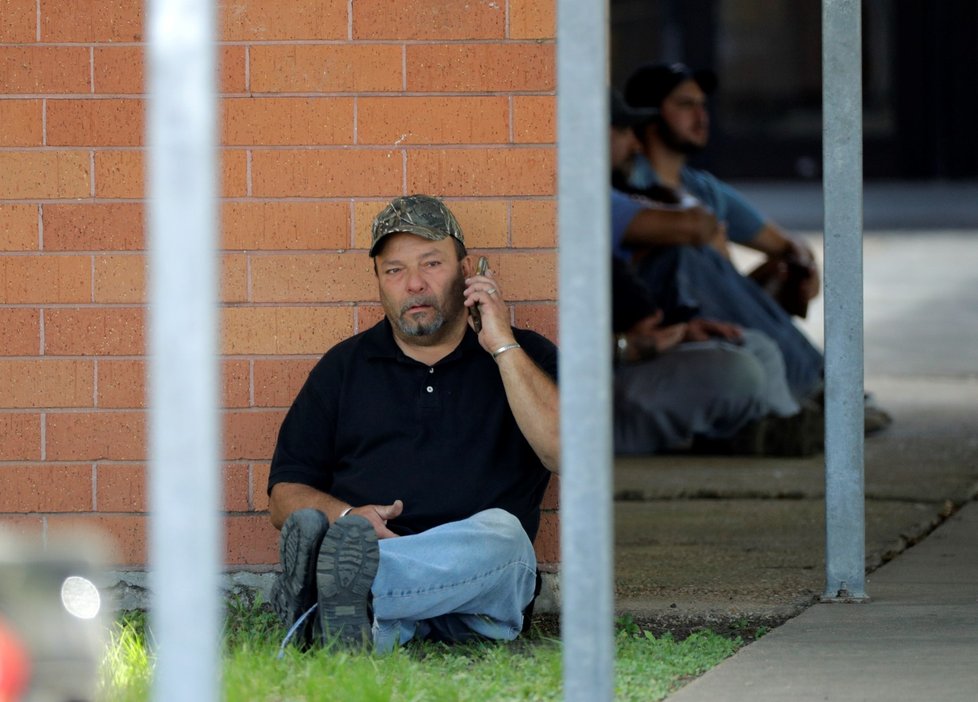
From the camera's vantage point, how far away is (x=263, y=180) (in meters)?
4.96

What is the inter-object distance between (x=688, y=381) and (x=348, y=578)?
3.57 meters

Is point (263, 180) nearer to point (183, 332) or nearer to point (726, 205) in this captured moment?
point (183, 332)

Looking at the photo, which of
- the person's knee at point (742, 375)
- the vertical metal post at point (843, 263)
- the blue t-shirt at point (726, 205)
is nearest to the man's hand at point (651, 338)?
the person's knee at point (742, 375)

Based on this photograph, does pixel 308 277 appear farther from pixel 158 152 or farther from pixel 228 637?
pixel 158 152

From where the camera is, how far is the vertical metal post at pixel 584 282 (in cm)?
294

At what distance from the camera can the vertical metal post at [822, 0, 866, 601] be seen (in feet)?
16.1

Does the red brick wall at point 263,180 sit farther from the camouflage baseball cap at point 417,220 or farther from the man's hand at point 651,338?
the man's hand at point 651,338

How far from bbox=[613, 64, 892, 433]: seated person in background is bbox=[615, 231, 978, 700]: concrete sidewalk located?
2.13 ft

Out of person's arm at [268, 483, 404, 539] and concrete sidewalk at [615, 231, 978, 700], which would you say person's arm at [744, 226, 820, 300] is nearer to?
concrete sidewalk at [615, 231, 978, 700]

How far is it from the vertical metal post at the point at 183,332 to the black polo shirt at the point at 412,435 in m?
2.17

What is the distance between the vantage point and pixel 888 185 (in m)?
19.7

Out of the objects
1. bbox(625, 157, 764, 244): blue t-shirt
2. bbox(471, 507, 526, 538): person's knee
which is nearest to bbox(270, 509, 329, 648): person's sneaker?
bbox(471, 507, 526, 538): person's knee

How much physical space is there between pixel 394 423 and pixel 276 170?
31.7 inches

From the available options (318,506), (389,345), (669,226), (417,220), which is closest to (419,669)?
(318,506)
